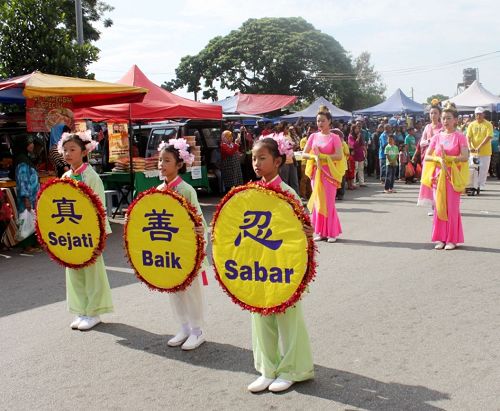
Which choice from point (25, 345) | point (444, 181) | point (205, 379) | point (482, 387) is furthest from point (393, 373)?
point (444, 181)

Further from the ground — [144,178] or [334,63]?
[334,63]

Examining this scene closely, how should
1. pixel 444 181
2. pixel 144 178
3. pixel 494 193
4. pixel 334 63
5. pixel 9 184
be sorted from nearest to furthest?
1. pixel 444 181
2. pixel 9 184
3. pixel 144 178
4. pixel 494 193
5. pixel 334 63

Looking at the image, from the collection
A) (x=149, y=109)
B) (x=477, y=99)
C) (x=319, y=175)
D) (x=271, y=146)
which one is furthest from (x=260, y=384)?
(x=477, y=99)

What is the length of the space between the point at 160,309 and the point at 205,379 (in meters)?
1.81

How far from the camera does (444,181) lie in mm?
8234

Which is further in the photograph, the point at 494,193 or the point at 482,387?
the point at 494,193

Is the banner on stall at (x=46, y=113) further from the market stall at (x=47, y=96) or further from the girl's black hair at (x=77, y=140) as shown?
the girl's black hair at (x=77, y=140)

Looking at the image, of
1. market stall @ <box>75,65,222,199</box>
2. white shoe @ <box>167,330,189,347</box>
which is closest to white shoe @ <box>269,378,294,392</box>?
white shoe @ <box>167,330,189,347</box>

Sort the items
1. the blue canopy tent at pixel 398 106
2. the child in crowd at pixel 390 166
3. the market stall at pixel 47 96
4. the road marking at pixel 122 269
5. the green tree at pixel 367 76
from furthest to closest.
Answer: the green tree at pixel 367 76 < the blue canopy tent at pixel 398 106 < the child in crowd at pixel 390 166 < the market stall at pixel 47 96 < the road marking at pixel 122 269

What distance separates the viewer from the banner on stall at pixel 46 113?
34.0 ft

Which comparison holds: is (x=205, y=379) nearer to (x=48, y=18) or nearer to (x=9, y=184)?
(x=9, y=184)

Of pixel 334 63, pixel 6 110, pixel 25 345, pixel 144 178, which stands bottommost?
pixel 25 345

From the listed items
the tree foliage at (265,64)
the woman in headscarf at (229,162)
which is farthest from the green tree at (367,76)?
the woman in headscarf at (229,162)

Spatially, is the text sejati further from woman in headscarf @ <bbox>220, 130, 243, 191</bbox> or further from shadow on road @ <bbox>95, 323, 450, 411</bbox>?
woman in headscarf @ <bbox>220, 130, 243, 191</bbox>
